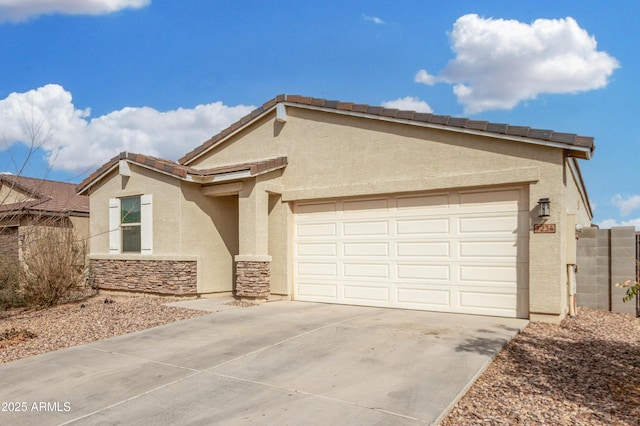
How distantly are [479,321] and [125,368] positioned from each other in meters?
6.08

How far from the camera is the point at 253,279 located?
1095 cm

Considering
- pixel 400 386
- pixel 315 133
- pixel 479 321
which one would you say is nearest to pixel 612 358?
pixel 479 321

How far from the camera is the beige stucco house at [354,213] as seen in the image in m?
8.61

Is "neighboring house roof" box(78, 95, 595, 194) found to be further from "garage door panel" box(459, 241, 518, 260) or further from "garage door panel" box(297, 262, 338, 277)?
"garage door panel" box(297, 262, 338, 277)

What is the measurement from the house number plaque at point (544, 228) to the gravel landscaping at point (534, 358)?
5.61 feet

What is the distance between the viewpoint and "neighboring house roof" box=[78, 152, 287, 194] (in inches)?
434

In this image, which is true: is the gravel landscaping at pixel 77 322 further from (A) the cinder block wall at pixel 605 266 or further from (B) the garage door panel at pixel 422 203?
(A) the cinder block wall at pixel 605 266

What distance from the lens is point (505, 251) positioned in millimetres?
8781

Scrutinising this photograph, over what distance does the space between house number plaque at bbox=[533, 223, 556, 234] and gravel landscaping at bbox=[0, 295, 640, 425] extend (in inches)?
67.3

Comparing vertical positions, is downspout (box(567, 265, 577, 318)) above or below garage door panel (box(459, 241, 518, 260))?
below

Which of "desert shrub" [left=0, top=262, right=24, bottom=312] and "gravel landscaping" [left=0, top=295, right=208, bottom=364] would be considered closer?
"gravel landscaping" [left=0, top=295, right=208, bottom=364]

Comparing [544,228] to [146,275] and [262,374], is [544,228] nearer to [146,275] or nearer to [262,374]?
[262,374]

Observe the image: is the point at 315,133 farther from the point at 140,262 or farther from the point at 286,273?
the point at 140,262

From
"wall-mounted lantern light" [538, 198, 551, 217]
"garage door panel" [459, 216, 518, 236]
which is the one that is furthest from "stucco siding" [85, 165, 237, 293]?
"wall-mounted lantern light" [538, 198, 551, 217]
